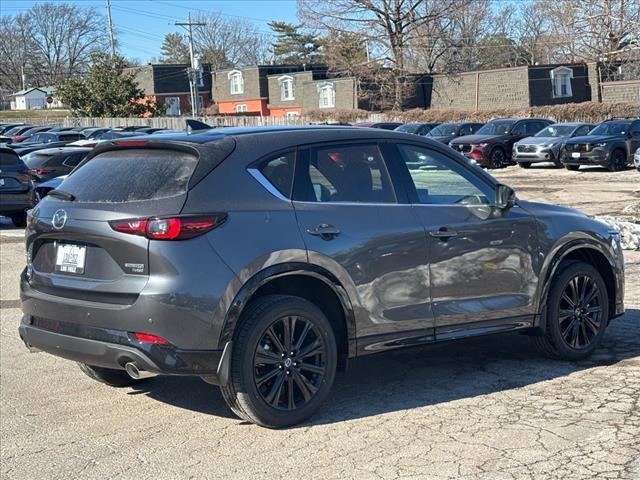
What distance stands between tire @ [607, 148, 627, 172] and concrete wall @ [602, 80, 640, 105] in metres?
25.3

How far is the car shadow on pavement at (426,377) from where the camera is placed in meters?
6.08

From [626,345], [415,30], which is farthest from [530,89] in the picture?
[626,345]

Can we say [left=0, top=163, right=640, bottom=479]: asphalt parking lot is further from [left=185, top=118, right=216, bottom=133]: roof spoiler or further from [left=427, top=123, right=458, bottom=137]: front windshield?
[left=427, top=123, right=458, bottom=137]: front windshield

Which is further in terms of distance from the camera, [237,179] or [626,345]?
[626,345]

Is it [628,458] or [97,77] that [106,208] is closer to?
[628,458]

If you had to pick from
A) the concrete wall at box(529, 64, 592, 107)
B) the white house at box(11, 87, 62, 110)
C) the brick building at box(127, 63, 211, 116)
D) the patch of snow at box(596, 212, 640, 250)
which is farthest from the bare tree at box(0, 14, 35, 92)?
the patch of snow at box(596, 212, 640, 250)

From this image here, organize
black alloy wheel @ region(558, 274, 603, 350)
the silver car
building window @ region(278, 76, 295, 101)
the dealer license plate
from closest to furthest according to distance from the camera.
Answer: the dealer license plate, black alloy wheel @ region(558, 274, 603, 350), the silver car, building window @ region(278, 76, 295, 101)

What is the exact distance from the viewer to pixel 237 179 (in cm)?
545

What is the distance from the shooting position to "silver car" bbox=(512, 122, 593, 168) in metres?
31.7

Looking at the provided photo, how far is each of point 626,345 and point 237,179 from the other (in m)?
3.81

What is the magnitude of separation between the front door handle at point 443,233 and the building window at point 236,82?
78831 mm

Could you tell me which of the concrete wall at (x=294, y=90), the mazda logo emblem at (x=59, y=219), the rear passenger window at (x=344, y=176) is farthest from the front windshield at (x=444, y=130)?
the concrete wall at (x=294, y=90)

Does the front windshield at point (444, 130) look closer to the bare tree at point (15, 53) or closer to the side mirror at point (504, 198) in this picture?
the side mirror at point (504, 198)

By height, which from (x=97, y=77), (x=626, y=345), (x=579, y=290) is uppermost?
(x=97, y=77)
